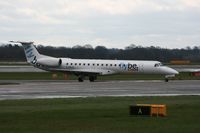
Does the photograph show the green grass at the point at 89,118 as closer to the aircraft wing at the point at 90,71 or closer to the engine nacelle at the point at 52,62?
the aircraft wing at the point at 90,71

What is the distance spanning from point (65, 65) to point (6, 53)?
106 metres

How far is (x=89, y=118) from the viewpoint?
21016mm

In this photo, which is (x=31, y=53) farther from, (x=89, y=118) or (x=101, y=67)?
(x=89, y=118)

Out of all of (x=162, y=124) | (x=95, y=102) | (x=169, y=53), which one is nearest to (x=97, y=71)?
(x=95, y=102)

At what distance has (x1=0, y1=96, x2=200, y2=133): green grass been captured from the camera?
17.8 metres

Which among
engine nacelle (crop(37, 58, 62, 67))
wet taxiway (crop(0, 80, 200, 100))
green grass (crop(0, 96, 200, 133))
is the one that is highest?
engine nacelle (crop(37, 58, 62, 67))

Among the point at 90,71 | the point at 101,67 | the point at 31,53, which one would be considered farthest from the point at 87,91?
the point at 31,53

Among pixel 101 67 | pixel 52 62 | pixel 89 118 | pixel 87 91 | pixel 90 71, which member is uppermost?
pixel 52 62

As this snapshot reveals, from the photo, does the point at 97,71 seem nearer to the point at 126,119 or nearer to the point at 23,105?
the point at 23,105

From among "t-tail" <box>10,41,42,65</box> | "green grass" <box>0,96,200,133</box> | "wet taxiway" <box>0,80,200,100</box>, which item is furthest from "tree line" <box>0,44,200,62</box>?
"green grass" <box>0,96,200,133</box>

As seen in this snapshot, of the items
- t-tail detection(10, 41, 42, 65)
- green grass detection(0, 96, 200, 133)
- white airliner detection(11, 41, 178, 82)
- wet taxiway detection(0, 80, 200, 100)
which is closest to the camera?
green grass detection(0, 96, 200, 133)

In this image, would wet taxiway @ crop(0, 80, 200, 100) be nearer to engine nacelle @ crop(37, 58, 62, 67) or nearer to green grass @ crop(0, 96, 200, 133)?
green grass @ crop(0, 96, 200, 133)

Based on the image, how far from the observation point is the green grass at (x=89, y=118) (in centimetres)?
1784

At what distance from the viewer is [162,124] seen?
19.1m
